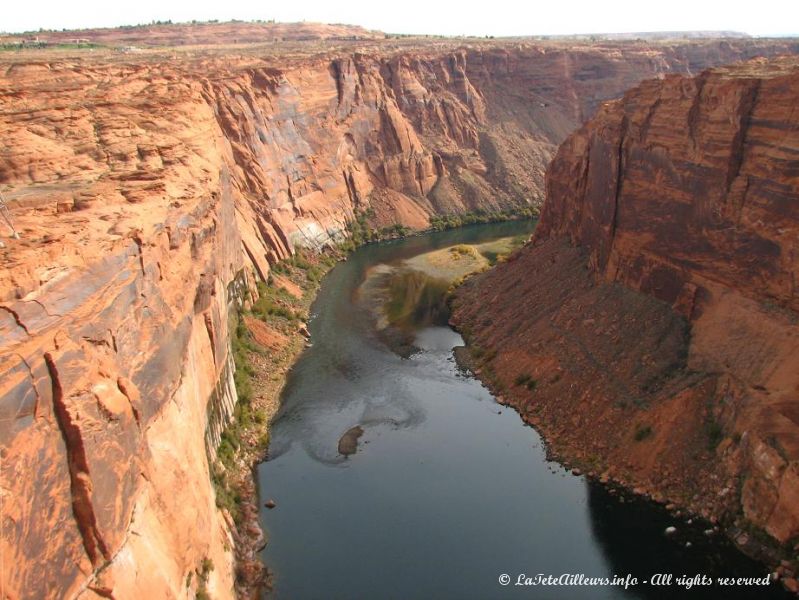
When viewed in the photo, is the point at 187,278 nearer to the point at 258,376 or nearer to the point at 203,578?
the point at 203,578

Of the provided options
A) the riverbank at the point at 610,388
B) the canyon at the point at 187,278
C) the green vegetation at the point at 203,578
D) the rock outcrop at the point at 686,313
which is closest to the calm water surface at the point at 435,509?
the riverbank at the point at 610,388

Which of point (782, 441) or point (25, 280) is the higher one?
point (25, 280)

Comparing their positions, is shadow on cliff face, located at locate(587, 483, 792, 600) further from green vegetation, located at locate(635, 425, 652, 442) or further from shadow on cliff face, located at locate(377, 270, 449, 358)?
shadow on cliff face, located at locate(377, 270, 449, 358)

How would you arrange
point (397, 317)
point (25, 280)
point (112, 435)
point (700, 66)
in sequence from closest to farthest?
point (25, 280) → point (112, 435) → point (397, 317) → point (700, 66)

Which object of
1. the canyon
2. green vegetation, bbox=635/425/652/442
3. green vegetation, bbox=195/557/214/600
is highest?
the canyon

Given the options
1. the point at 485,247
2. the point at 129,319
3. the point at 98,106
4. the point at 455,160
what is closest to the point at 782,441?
the point at 129,319

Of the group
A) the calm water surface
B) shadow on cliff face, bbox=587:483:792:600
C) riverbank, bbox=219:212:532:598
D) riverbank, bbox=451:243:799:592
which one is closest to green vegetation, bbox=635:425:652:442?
riverbank, bbox=451:243:799:592

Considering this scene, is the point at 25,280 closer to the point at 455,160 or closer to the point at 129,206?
the point at 129,206
